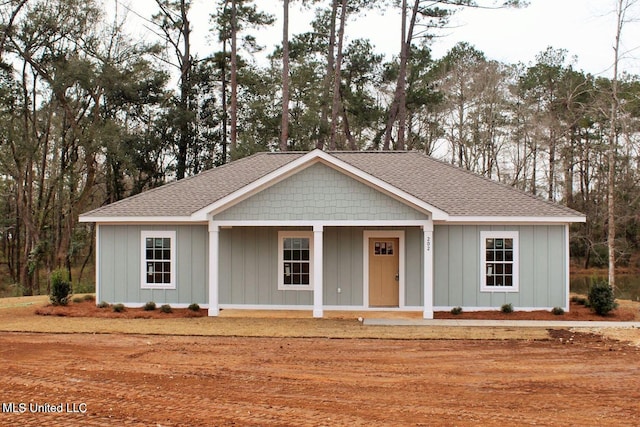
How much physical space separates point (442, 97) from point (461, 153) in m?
4.33

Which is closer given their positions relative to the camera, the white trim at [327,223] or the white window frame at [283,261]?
the white trim at [327,223]

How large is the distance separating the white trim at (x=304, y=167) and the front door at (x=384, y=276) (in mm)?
2132

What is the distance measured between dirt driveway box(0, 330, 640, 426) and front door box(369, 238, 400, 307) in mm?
4410

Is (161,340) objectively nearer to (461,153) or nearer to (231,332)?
(231,332)

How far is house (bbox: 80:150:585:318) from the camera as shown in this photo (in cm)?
1581

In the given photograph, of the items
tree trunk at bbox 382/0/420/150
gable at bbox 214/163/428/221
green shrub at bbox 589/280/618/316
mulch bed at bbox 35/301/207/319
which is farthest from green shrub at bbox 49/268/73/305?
tree trunk at bbox 382/0/420/150

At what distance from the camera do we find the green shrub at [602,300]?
16.3 metres

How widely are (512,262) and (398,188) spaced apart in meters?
4.06

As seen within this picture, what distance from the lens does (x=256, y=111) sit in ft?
103

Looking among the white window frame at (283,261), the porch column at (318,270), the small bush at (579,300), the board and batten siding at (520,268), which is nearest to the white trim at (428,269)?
the board and batten siding at (520,268)

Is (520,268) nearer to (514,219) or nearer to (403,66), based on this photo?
(514,219)

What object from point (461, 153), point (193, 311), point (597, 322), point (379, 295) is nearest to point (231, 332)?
point (193, 311)

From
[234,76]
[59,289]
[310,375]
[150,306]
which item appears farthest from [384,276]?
[234,76]

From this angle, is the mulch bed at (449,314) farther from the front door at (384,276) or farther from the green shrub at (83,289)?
the green shrub at (83,289)
